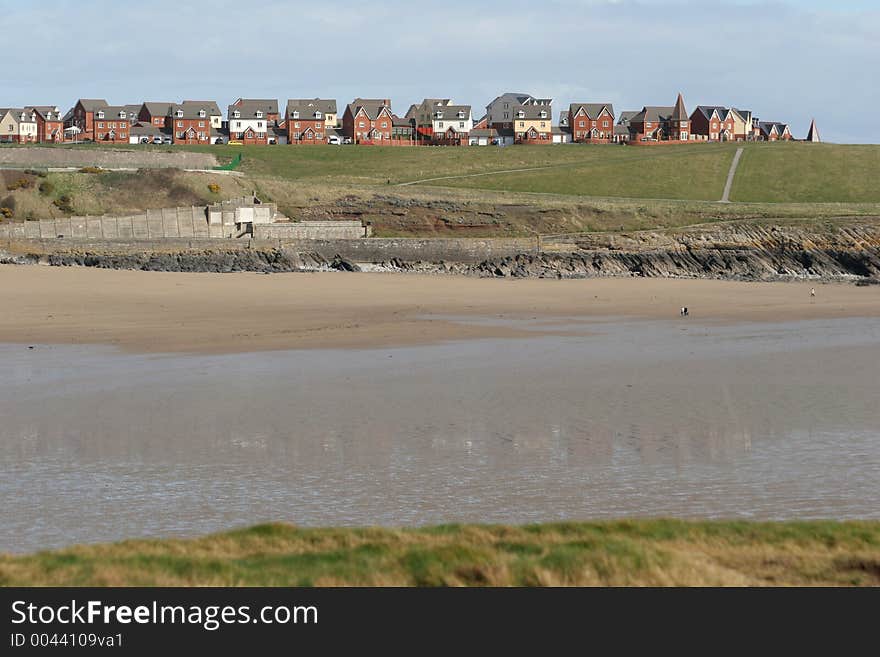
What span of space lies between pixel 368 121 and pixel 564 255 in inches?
3373

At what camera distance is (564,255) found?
62625 mm

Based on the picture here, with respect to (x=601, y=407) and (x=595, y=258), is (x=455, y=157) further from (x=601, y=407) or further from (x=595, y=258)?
(x=601, y=407)

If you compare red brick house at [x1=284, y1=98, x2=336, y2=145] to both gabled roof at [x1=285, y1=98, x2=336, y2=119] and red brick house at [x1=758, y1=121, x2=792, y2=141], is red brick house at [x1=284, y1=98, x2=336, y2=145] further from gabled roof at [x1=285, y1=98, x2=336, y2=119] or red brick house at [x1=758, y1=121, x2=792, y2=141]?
red brick house at [x1=758, y1=121, x2=792, y2=141]

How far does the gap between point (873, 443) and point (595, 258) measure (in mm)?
44769

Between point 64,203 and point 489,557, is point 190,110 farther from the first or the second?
point 489,557

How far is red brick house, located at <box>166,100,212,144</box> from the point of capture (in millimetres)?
139288

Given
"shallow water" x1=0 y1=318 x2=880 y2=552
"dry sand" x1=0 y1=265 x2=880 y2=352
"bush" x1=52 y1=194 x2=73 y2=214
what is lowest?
"dry sand" x1=0 y1=265 x2=880 y2=352

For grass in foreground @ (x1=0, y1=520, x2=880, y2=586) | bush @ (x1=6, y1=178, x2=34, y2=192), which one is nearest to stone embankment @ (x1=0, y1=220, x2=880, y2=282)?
bush @ (x1=6, y1=178, x2=34, y2=192)

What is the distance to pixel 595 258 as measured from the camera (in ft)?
203

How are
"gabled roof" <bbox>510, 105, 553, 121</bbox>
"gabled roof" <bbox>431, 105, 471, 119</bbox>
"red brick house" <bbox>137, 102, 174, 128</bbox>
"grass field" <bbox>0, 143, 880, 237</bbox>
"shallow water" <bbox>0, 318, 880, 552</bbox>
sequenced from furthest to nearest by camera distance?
"gabled roof" <bbox>510, 105, 553, 121</bbox> → "gabled roof" <bbox>431, 105, 471, 119</bbox> → "red brick house" <bbox>137, 102, 174, 128</bbox> → "grass field" <bbox>0, 143, 880, 237</bbox> → "shallow water" <bbox>0, 318, 880, 552</bbox>

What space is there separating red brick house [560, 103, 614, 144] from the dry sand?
98.6m
